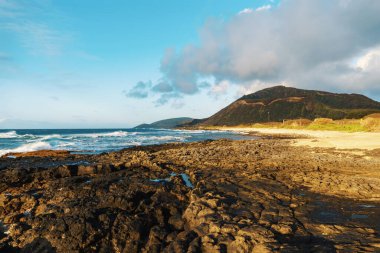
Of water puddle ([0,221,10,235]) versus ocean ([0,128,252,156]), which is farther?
ocean ([0,128,252,156])

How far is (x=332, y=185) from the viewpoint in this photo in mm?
12180

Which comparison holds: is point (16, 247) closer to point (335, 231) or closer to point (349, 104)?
point (335, 231)

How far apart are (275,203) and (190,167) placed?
8.80m

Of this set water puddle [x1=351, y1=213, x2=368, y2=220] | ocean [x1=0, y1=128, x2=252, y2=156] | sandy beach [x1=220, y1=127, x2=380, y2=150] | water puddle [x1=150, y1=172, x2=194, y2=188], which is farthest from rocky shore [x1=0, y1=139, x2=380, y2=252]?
ocean [x1=0, y1=128, x2=252, y2=156]

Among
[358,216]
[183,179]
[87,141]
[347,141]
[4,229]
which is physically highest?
[347,141]

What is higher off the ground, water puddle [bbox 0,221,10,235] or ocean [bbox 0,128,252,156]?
ocean [bbox 0,128,252,156]

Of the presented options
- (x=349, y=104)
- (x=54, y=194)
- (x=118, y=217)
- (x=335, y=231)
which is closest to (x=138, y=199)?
(x=118, y=217)

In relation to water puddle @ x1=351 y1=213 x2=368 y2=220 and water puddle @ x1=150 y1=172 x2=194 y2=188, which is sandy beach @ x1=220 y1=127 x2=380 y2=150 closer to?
water puddle @ x1=150 y1=172 x2=194 y2=188

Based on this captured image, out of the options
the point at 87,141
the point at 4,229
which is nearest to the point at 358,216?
the point at 4,229

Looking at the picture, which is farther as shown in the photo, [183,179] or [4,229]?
[183,179]

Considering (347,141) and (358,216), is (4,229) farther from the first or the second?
(347,141)

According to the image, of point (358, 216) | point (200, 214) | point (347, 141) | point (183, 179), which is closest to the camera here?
point (200, 214)

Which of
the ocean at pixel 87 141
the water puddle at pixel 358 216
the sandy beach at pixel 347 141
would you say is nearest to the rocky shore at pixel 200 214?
the water puddle at pixel 358 216

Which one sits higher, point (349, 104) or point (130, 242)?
point (349, 104)
